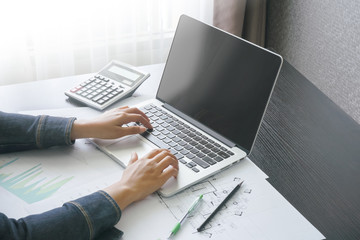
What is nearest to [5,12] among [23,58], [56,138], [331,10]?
[23,58]

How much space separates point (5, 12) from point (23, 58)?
0.22 m

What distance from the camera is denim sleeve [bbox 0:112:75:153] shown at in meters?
1.02

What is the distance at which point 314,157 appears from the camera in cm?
101

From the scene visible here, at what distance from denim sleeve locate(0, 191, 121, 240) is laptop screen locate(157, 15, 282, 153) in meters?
0.34

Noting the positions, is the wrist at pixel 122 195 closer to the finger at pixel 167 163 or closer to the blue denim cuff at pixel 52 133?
the finger at pixel 167 163

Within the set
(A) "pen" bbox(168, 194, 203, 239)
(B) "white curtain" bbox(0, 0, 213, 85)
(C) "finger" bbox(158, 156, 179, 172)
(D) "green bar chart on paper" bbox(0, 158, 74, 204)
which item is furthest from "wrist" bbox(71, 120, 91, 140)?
(B) "white curtain" bbox(0, 0, 213, 85)

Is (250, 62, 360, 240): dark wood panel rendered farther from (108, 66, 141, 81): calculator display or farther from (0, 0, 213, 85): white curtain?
(0, 0, 213, 85): white curtain

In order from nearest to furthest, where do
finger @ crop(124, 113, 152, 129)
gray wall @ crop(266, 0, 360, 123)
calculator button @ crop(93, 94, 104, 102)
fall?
finger @ crop(124, 113, 152, 129) → calculator button @ crop(93, 94, 104, 102) → gray wall @ crop(266, 0, 360, 123)

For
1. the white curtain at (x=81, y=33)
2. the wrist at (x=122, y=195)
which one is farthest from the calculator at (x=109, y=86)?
the white curtain at (x=81, y=33)

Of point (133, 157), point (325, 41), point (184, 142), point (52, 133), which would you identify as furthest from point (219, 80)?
point (325, 41)

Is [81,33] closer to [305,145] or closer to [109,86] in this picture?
[109,86]

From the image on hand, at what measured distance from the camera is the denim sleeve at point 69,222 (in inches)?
30.2

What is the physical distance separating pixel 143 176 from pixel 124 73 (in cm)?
47

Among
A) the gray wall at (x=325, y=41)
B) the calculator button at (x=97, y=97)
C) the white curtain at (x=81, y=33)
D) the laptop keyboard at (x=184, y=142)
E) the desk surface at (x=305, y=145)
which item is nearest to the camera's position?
the desk surface at (x=305, y=145)
